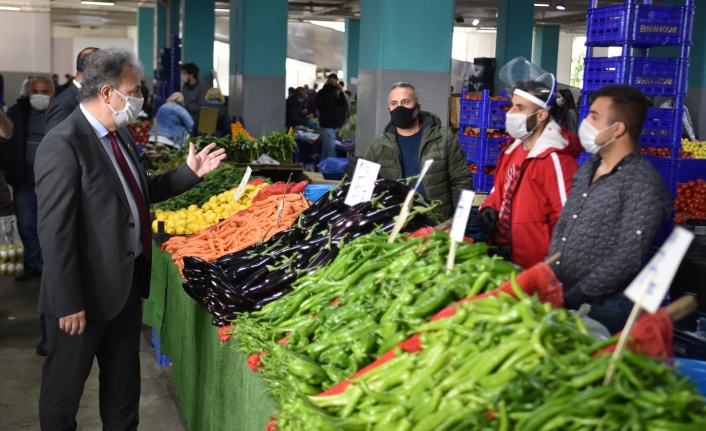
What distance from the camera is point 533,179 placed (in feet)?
12.9

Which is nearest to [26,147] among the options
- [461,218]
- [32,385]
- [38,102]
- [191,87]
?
[38,102]

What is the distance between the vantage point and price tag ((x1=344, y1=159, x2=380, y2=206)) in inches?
146

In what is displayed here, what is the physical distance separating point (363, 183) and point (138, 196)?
3.21 feet

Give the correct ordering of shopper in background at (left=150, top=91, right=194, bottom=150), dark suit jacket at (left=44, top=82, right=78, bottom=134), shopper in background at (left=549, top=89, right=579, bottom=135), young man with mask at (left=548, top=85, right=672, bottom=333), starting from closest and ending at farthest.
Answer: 1. young man with mask at (left=548, top=85, right=672, bottom=333)
2. dark suit jacket at (left=44, top=82, right=78, bottom=134)
3. shopper in background at (left=549, top=89, right=579, bottom=135)
4. shopper in background at (left=150, top=91, right=194, bottom=150)

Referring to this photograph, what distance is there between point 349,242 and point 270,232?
1347 mm

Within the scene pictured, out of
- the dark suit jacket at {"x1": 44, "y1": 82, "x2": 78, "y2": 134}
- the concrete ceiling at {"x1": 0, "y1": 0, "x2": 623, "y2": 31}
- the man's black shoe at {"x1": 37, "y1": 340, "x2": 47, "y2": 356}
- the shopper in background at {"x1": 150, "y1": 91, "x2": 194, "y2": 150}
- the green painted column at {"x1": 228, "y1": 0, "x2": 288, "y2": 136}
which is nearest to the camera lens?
the dark suit jacket at {"x1": 44, "y1": 82, "x2": 78, "y2": 134}

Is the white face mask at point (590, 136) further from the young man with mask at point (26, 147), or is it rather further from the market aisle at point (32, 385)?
the young man with mask at point (26, 147)

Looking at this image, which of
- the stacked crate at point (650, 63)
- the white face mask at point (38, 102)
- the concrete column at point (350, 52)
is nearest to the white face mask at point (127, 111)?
the stacked crate at point (650, 63)

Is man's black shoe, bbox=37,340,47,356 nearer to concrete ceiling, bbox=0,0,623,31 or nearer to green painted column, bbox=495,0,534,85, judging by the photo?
green painted column, bbox=495,0,534,85

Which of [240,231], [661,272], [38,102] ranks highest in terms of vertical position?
[38,102]

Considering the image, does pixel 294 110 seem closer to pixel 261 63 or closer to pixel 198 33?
pixel 198 33

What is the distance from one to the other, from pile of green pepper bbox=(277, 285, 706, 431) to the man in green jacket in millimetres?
2779

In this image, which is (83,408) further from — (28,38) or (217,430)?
(28,38)

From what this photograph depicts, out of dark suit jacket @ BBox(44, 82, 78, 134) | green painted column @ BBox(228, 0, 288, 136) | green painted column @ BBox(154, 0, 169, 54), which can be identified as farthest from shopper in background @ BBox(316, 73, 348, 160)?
dark suit jacket @ BBox(44, 82, 78, 134)
